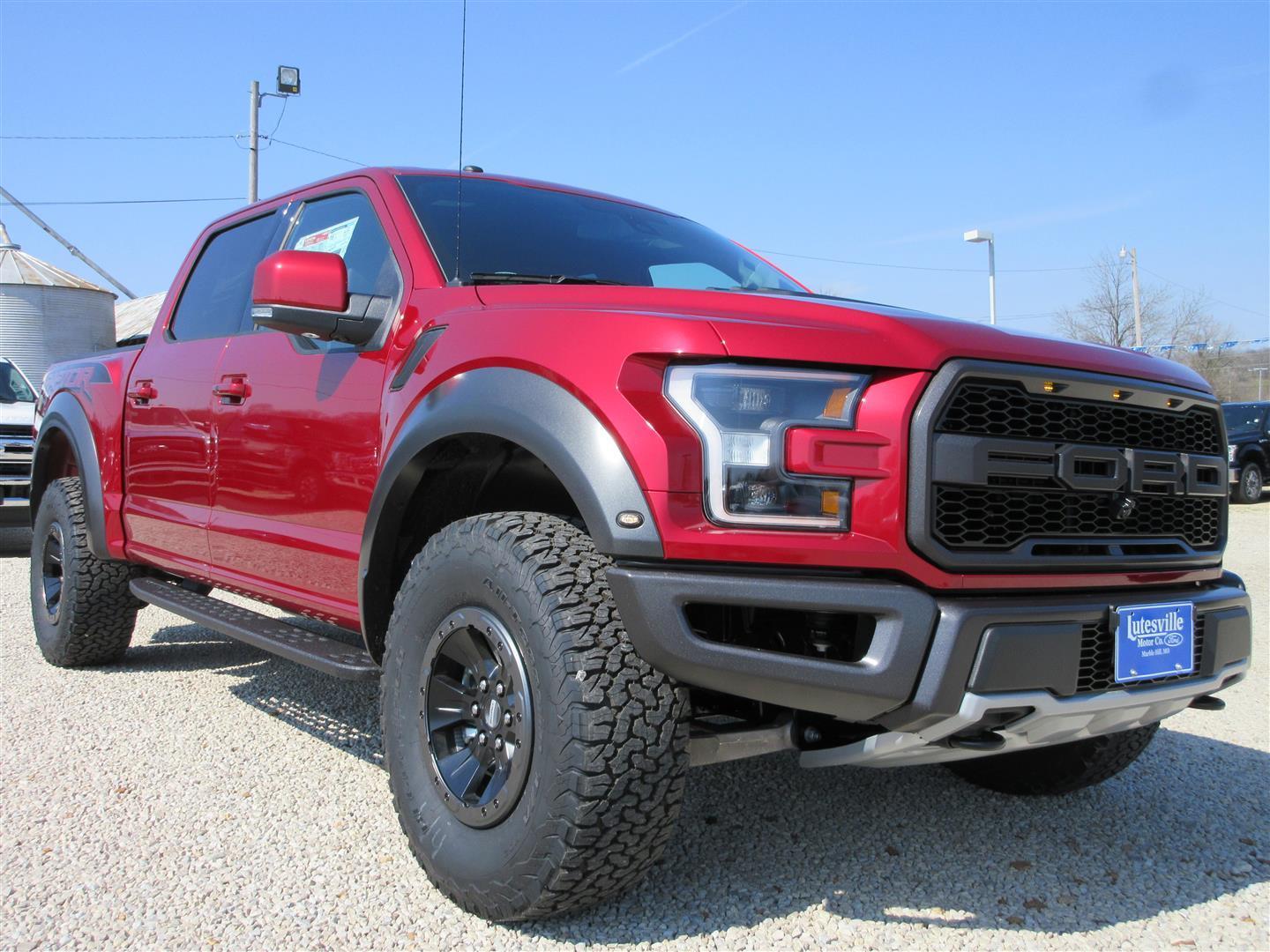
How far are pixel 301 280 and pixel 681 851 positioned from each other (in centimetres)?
185

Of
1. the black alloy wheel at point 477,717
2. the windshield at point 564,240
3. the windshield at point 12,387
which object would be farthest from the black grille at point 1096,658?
the windshield at point 12,387

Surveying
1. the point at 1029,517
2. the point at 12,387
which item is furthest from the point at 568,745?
the point at 12,387

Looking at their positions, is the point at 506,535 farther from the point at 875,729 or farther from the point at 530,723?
the point at 875,729

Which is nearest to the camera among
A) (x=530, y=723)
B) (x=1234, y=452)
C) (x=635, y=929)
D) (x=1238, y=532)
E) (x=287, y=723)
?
(x=530, y=723)

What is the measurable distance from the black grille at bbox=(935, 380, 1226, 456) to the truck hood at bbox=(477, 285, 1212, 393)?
0.25 ft

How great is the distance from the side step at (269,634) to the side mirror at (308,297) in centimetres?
91

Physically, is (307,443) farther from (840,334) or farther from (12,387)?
(12,387)

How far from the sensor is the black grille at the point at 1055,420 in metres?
2.17

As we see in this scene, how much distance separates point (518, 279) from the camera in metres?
3.00

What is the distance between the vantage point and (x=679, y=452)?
2.09 meters

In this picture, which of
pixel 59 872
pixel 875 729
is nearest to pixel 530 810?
pixel 875 729

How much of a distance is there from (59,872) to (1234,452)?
18.5 metres

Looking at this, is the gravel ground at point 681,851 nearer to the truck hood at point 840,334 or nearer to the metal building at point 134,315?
the truck hood at point 840,334

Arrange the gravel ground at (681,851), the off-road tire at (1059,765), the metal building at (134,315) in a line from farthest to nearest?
the metal building at (134,315)
the off-road tire at (1059,765)
the gravel ground at (681,851)
